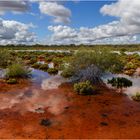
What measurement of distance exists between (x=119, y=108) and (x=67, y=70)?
12342 millimetres

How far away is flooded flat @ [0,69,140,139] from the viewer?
47.2 ft

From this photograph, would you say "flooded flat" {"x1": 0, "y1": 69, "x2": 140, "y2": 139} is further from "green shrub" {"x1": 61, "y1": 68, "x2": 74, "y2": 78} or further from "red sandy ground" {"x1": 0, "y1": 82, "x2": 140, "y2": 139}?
"green shrub" {"x1": 61, "y1": 68, "x2": 74, "y2": 78}

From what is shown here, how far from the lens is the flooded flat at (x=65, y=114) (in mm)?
14384

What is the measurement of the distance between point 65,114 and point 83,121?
5.56ft

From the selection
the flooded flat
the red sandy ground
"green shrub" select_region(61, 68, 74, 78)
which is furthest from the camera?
"green shrub" select_region(61, 68, 74, 78)

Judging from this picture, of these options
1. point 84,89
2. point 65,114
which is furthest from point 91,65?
point 65,114

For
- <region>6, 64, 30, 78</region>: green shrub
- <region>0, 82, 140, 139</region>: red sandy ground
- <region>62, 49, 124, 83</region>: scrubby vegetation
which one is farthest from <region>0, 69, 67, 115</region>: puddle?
<region>6, 64, 30, 78</region>: green shrub

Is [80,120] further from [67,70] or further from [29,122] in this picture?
[67,70]

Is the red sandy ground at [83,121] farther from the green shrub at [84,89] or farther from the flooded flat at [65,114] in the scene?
the green shrub at [84,89]

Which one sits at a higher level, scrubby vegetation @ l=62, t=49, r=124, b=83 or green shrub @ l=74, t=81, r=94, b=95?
scrubby vegetation @ l=62, t=49, r=124, b=83

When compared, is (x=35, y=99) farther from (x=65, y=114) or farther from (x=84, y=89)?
(x=65, y=114)

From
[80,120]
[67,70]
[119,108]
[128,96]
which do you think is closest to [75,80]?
[67,70]

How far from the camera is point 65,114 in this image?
57.5 feet

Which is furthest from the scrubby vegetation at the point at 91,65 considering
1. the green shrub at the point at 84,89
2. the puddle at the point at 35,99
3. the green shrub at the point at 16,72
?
the green shrub at the point at 16,72
